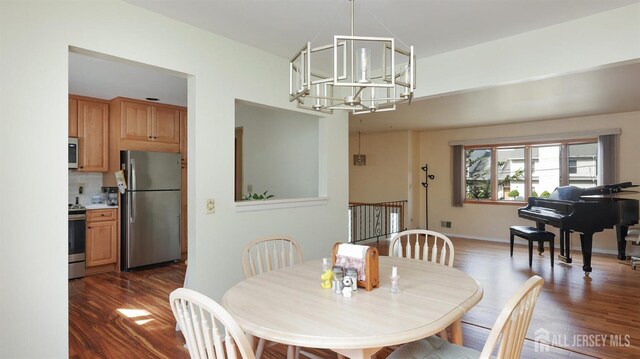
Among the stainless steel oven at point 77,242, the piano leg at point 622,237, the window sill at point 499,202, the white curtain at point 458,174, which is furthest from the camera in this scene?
the white curtain at point 458,174

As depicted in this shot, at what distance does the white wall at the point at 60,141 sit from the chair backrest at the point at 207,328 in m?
1.24

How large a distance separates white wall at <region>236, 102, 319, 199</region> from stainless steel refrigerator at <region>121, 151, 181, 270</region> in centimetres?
101

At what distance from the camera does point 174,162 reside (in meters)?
4.93

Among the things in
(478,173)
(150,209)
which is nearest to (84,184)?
(150,209)

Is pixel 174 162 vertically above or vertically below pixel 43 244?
above

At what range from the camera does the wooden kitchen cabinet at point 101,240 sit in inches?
173

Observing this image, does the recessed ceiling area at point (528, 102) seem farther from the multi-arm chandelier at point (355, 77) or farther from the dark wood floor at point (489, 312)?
the dark wood floor at point (489, 312)

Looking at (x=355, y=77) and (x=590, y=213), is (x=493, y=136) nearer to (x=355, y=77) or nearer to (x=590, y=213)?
(x=590, y=213)

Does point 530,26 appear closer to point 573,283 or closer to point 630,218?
point 573,283

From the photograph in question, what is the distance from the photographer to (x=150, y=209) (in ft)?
15.4

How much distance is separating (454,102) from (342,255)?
150 inches

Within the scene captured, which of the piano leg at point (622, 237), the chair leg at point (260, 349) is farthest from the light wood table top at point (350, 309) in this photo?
the piano leg at point (622, 237)

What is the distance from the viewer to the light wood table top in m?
1.20

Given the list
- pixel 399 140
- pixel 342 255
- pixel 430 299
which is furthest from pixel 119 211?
pixel 399 140
